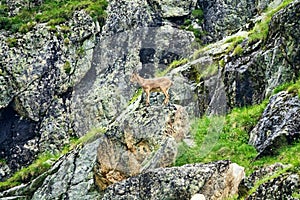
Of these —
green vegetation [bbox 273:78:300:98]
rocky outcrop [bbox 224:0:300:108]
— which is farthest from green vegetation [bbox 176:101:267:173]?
green vegetation [bbox 273:78:300:98]

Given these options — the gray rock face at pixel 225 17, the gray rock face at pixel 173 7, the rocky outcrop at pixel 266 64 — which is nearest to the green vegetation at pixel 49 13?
the gray rock face at pixel 173 7

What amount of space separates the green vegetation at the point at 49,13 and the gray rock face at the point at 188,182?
24.0m

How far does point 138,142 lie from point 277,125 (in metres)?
6.21

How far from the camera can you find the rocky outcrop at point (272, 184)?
648 inches

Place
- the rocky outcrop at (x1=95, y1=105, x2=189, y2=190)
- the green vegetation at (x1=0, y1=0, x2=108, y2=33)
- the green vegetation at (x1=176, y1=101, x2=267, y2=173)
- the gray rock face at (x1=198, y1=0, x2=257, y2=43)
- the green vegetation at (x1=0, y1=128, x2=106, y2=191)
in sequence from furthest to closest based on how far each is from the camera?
1. the green vegetation at (x1=0, y1=0, x2=108, y2=33)
2. the gray rock face at (x1=198, y1=0, x2=257, y2=43)
3. the green vegetation at (x1=0, y1=128, x2=106, y2=191)
4. the rocky outcrop at (x1=95, y1=105, x2=189, y2=190)
5. the green vegetation at (x1=176, y1=101, x2=267, y2=173)

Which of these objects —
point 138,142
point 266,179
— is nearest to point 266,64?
point 138,142

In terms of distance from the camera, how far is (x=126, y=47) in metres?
43.0

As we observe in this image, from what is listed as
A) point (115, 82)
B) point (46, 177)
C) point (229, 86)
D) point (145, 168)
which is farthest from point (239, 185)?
point (115, 82)

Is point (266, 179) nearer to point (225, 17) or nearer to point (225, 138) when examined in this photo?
point (225, 138)

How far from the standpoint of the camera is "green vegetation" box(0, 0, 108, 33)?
44094 mm

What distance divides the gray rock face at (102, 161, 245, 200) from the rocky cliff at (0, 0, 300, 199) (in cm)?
4

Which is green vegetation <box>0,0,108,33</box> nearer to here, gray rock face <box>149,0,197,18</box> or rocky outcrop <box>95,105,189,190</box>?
gray rock face <box>149,0,197,18</box>

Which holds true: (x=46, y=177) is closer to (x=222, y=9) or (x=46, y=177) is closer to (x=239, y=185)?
(x=239, y=185)

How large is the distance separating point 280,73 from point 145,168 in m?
6.87
